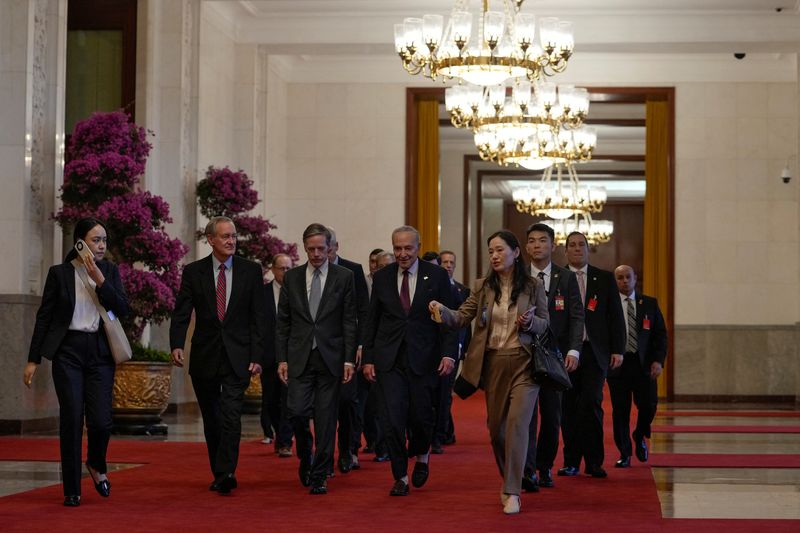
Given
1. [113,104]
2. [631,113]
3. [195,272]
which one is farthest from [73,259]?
[631,113]

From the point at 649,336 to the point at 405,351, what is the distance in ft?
7.70

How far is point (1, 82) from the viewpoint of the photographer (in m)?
10.9

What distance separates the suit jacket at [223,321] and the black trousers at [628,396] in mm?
2566

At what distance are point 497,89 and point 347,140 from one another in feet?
15.0

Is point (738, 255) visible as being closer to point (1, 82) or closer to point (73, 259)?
point (1, 82)

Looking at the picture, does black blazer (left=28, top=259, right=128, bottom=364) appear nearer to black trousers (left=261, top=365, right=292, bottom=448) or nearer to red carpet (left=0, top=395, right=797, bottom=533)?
red carpet (left=0, top=395, right=797, bottom=533)

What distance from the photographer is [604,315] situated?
7.80 metres

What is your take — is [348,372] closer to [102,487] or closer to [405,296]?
[405,296]

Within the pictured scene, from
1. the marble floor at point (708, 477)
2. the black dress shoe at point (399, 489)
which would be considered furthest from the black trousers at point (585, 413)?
the black dress shoe at point (399, 489)

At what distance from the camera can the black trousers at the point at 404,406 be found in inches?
272

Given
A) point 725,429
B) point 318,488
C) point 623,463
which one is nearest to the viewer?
point 318,488

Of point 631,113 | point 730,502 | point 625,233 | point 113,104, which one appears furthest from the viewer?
point 625,233

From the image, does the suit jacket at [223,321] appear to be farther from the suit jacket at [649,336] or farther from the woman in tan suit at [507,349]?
the suit jacket at [649,336]

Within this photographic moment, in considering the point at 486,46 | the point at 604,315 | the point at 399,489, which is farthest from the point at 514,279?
the point at 486,46
